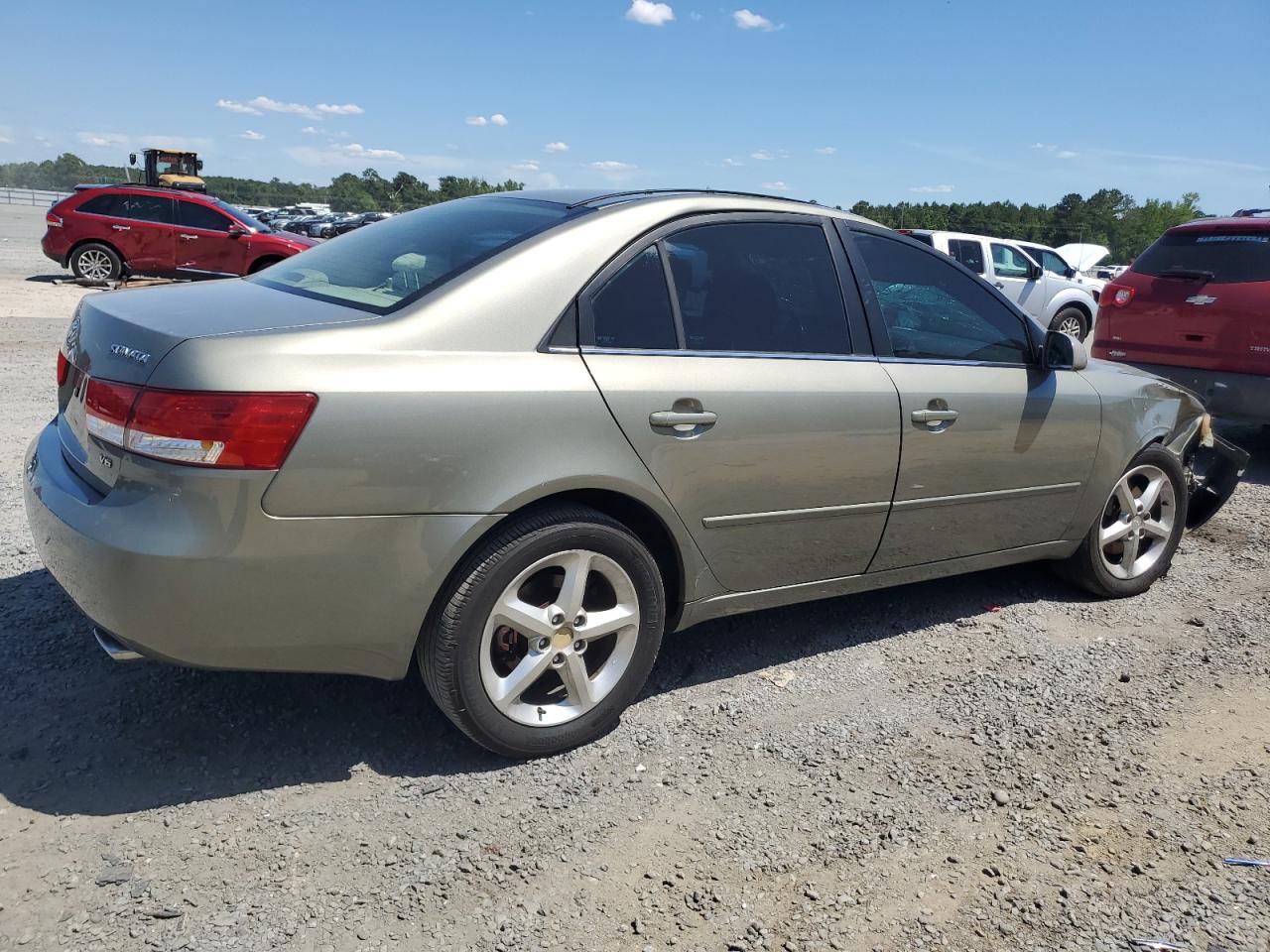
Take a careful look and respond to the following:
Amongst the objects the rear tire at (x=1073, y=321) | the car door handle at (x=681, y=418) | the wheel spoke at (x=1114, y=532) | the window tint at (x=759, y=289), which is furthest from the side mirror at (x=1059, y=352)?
the rear tire at (x=1073, y=321)

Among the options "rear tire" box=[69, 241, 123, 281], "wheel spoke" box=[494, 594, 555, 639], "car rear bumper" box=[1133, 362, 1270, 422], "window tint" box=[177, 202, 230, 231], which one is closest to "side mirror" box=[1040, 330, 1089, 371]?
"wheel spoke" box=[494, 594, 555, 639]

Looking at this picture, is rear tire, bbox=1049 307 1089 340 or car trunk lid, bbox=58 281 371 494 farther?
rear tire, bbox=1049 307 1089 340

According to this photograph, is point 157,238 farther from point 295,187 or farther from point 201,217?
point 295,187

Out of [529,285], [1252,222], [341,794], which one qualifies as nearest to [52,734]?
[341,794]

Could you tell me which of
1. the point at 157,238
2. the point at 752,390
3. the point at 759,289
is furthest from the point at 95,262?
the point at 752,390

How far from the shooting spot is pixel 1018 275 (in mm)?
16500

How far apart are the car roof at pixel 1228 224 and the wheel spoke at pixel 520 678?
6.51m

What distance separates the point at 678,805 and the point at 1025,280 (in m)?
15.6

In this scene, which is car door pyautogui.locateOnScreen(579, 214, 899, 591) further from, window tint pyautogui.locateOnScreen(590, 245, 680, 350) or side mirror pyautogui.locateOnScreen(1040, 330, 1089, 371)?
side mirror pyautogui.locateOnScreen(1040, 330, 1089, 371)

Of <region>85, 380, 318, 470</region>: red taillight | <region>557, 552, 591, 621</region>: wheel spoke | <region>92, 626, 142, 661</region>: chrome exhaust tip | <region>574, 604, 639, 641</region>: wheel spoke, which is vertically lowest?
<region>92, 626, 142, 661</region>: chrome exhaust tip

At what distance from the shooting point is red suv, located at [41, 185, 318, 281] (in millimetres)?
16750

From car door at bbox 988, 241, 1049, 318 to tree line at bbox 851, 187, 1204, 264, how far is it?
150ft

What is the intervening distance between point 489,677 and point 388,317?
105cm

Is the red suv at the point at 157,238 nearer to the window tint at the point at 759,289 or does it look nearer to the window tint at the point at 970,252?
the window tint at the point at 970,252
